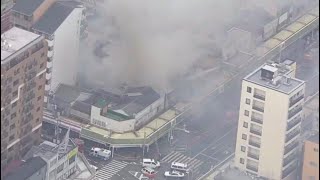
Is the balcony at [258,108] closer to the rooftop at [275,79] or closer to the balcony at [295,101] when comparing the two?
the rooftop at [275,79]

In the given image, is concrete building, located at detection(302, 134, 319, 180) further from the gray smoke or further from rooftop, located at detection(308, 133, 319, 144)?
the gray smoke

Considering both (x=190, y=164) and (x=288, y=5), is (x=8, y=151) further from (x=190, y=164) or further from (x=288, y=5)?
(x=288, y=5)

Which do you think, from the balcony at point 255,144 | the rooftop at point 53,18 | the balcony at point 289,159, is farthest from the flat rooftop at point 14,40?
the balcony at point 289,159

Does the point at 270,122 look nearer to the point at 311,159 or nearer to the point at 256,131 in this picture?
the point at 256,131

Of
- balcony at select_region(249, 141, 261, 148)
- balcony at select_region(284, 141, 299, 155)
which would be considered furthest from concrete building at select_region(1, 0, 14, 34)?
balcony at select_region(284, 141, 299, 155)

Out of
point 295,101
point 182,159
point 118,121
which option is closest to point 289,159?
point 295,101
